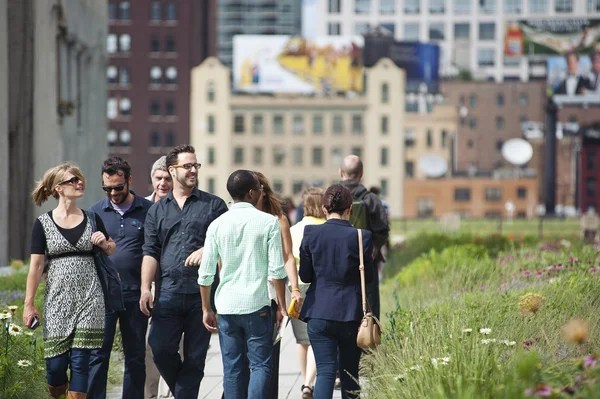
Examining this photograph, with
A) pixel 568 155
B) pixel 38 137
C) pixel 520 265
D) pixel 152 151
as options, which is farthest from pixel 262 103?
pixel 520 265

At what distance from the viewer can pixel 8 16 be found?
20.0m

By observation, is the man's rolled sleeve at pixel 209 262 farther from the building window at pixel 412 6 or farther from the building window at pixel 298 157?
the building window at pixel 412 6

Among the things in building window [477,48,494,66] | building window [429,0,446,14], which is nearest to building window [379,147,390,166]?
building window [429,0,446,14]

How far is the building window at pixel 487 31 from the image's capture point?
137 metres

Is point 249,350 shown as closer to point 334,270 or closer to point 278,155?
point 334,270

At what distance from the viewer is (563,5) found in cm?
13675

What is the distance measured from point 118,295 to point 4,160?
11.9 m

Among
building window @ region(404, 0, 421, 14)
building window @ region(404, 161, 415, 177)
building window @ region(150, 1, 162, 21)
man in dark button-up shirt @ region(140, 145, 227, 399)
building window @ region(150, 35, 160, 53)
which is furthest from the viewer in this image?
building window @ region(404, 0, 421, 14)

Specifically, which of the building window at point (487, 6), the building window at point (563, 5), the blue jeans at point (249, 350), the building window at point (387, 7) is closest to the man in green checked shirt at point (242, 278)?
the blue jeans at point (249, 350)

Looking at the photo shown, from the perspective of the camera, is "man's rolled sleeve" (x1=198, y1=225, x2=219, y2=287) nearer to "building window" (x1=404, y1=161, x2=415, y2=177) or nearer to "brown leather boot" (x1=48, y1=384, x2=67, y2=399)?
"brown leather boot" (x1=48, y1=384, x2=67, y2=399)

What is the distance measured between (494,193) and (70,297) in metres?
109

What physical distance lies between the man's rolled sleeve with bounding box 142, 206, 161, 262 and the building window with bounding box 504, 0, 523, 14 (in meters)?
135

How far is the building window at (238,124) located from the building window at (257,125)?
3.86 ft

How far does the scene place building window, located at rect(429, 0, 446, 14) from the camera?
136500 millimetres
